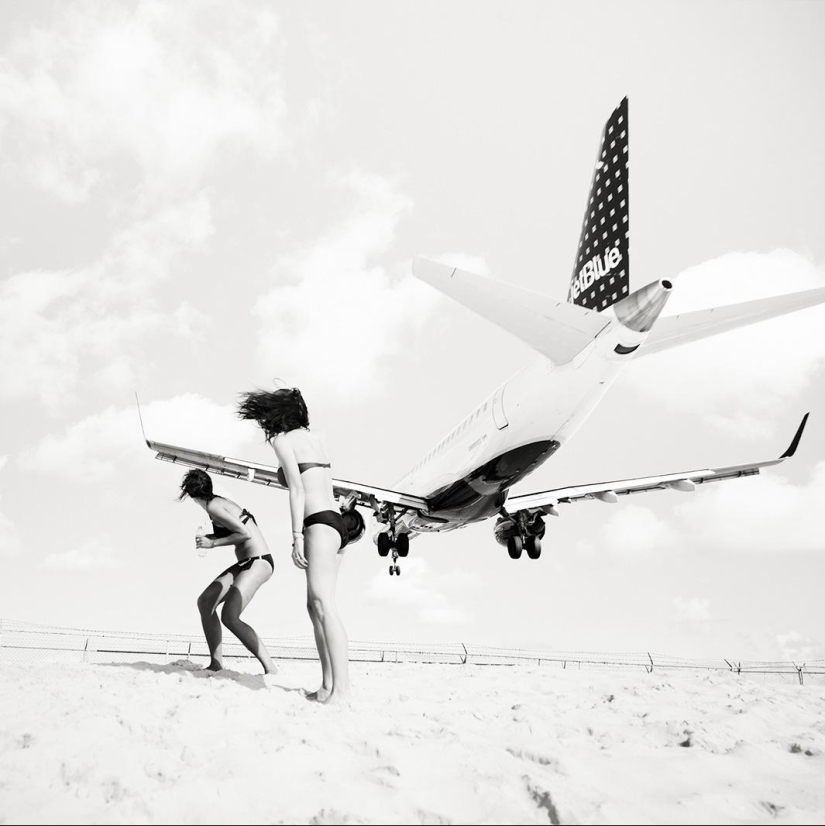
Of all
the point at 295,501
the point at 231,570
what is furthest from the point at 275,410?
the point at 231,570

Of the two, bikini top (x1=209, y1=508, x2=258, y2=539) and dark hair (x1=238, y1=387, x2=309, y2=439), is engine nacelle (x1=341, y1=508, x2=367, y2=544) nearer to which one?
bikini top (x1=209, y1=508, x2=258, y2=539)

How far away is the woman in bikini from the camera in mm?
6273

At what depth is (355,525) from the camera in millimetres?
19734

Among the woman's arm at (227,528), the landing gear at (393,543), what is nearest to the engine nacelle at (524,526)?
the landing gear at (393,543)

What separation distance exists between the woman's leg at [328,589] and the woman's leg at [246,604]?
1551 millimetres

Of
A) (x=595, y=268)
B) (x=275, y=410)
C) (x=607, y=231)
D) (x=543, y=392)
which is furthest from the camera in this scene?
(x=607, y=231)

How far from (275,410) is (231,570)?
6.60 feet

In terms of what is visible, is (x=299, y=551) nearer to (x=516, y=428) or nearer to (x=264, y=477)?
(x=516, y=428)

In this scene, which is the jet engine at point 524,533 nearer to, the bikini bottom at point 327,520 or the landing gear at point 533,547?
the landing gear at point 533,547

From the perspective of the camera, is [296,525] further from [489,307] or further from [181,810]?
[489,307]

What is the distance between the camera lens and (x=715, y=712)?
506 cm

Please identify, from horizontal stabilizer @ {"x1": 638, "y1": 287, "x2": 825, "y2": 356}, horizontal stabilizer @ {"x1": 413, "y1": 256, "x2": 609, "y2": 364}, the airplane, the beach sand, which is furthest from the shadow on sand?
horizontal stabilizer @ {"x1": 638, "y1": 287, "x2": 825, "y2": 356}

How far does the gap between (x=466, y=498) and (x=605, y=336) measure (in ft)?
21.1

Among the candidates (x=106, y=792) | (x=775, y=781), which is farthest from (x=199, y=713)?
(x=775, y=781)
